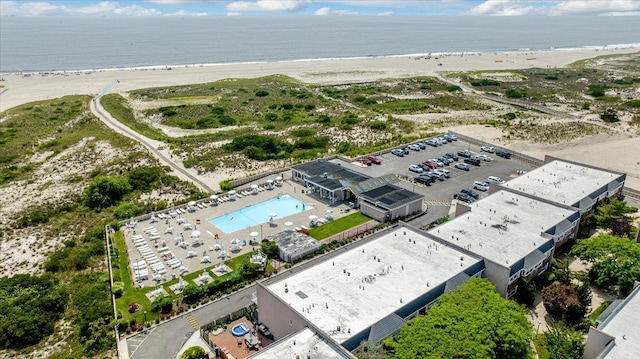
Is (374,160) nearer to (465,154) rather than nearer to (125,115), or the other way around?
(465,154)

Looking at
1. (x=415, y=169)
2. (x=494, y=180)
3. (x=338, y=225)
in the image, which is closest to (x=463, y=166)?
(x=494, y=180)

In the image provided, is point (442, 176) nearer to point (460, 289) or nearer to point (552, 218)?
point (552, 218)

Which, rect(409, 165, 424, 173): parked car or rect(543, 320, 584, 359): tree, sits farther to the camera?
rect(409, 165, 424, 173): parked car

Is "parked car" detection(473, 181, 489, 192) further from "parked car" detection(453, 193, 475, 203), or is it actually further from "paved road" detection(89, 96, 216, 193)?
"paved road" detection(89, 96, 216, 193)

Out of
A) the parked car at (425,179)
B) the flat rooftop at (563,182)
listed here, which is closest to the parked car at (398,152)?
the parked car at (425,179)

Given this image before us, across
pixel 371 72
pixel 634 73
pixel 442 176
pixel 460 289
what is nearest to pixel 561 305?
pixel 460 289

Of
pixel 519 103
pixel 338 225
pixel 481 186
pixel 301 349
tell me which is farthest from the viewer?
pixel 519 103

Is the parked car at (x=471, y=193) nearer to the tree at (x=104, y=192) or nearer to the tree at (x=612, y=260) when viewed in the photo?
the tree at (x=612, y=260)

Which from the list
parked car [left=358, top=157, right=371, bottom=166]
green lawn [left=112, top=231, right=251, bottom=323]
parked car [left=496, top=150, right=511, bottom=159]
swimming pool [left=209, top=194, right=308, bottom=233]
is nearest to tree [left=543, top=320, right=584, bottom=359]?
green lawn [left=112, top=231, right=251, bottom=323]
